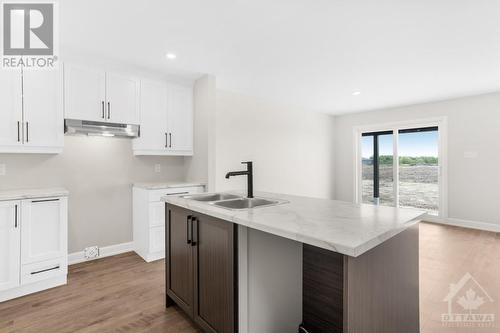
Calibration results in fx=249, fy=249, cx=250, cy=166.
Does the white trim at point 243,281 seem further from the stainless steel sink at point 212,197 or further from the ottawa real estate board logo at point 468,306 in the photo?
the ottawa real estate board logo at point 468,306

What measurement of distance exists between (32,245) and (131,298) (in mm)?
1076

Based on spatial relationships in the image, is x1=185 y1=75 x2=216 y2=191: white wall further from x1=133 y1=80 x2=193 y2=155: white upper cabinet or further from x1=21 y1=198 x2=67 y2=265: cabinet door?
x1=21 y1=198 x2=67 y2=265: cabinet door

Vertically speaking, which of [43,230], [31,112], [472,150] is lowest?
[43,230]

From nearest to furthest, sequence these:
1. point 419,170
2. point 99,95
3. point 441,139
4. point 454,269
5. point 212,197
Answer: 1. point 212,197
2. point 454,269
3. point 99,95
4. point 441,139
5. point 419,170

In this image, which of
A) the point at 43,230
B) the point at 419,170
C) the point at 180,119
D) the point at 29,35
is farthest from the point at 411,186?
the point at 29,35

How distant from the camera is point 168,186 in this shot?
324cm

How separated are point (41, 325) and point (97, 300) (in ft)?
1.31

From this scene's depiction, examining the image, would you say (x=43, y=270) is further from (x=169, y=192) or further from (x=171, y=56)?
(x=171, y=56)

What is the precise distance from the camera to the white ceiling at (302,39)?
2066 mm

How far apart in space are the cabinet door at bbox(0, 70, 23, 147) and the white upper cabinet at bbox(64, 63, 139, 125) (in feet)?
1.27

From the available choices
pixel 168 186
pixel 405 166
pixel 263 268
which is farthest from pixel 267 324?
pixel 405 166

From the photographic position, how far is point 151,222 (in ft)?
10.3

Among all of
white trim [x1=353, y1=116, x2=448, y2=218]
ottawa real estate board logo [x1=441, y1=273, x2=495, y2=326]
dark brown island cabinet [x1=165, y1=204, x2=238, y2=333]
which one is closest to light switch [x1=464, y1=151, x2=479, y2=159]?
white trim [x1=353, y1=116, x2=448, y2=218]

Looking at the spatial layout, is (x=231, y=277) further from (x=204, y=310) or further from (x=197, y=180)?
(x=197, y=180)
